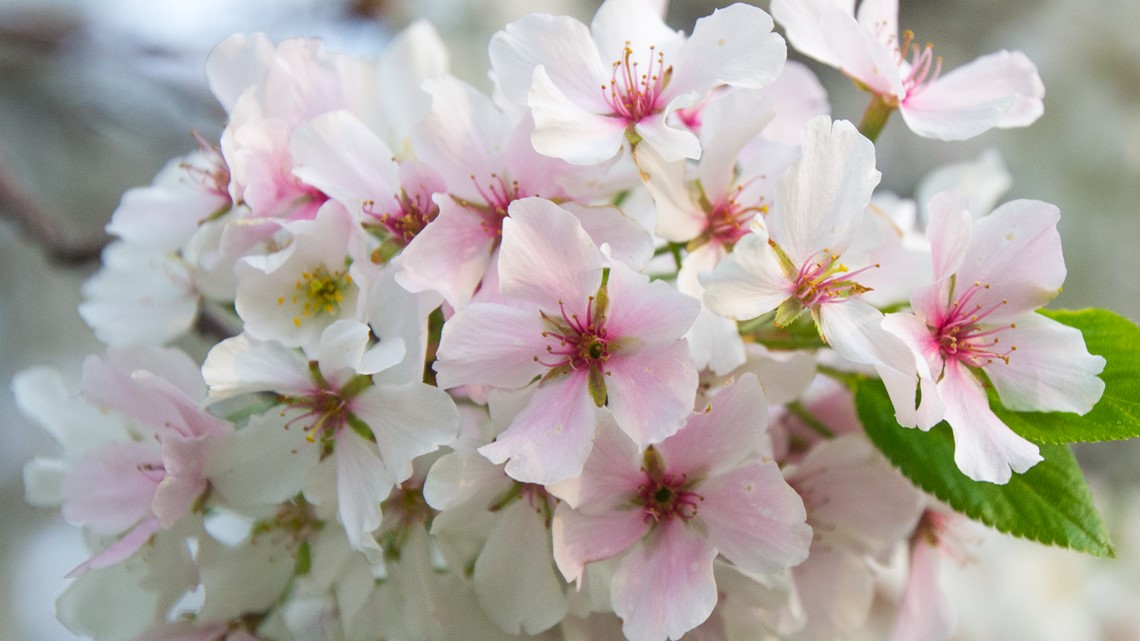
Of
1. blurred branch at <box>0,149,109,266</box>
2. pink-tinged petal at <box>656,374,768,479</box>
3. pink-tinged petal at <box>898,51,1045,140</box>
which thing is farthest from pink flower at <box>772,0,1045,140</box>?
blurred branch at <box>0,149,109,266</box>

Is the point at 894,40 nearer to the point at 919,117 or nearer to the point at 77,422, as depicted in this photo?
the point at 919,117

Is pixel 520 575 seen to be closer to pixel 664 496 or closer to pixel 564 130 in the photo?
pixel 664 496

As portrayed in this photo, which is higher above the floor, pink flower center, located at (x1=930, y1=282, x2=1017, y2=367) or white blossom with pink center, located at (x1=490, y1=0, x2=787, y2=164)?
white blossom with pink center, located at (x1=490, y1=0, x2=787, y2=164)

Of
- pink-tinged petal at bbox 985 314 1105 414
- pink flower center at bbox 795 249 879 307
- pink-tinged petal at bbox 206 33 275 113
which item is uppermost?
pink-tinged petal at bbox 206 33 275 113

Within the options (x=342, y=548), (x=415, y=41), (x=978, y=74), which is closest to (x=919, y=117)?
(x=978, y=74)

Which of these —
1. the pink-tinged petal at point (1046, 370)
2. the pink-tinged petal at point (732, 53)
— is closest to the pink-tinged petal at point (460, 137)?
the pink-tinged petal at point (732, 53)

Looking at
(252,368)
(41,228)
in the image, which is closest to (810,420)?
(252,368)

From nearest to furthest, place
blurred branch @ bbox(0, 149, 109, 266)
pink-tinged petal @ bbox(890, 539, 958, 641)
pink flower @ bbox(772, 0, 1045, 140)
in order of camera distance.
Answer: pink flower @ bbox(772, 0, 1045, 140)
pink-tinged petal @ bbox(890, 539, 958, 641)
blurred branch @ bbox(0, 149, 109, 266)

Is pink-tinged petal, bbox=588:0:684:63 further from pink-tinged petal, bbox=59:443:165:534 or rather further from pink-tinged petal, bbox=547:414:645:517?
pink-tinged petal, bbox=59:443:165:534
